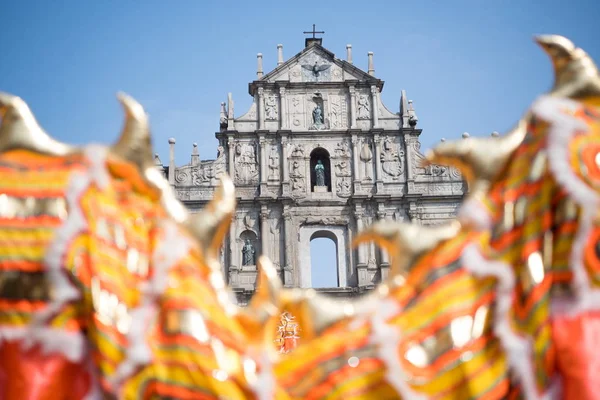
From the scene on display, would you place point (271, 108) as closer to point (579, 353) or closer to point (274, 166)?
point (274, 166)

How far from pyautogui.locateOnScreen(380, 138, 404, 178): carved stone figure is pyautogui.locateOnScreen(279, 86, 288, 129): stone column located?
3300mm

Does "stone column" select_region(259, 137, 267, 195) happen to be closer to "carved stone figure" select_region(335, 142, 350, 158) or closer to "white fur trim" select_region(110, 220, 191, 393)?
"carved stone figure" select_region(335, 142, 350, 158)

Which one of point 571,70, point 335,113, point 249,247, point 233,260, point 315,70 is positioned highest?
point 315,70

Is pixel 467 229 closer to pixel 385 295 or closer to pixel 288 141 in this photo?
pixel 385 295

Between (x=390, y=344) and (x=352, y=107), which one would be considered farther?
(x=352, y=107)

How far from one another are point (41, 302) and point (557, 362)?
1717mm

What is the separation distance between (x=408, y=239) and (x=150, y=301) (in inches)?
36.0

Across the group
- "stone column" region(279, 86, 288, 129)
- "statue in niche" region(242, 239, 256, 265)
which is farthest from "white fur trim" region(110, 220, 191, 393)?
"stone column" region(279, 86, 288, 129)

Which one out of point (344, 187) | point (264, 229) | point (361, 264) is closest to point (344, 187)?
point (344, 187)

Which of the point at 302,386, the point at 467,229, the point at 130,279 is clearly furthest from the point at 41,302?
the point at 467,229

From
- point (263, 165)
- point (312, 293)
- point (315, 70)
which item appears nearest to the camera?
point (312, 293)

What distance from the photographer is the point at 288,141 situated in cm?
2175

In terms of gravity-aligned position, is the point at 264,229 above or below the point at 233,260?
above

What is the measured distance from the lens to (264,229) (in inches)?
819
